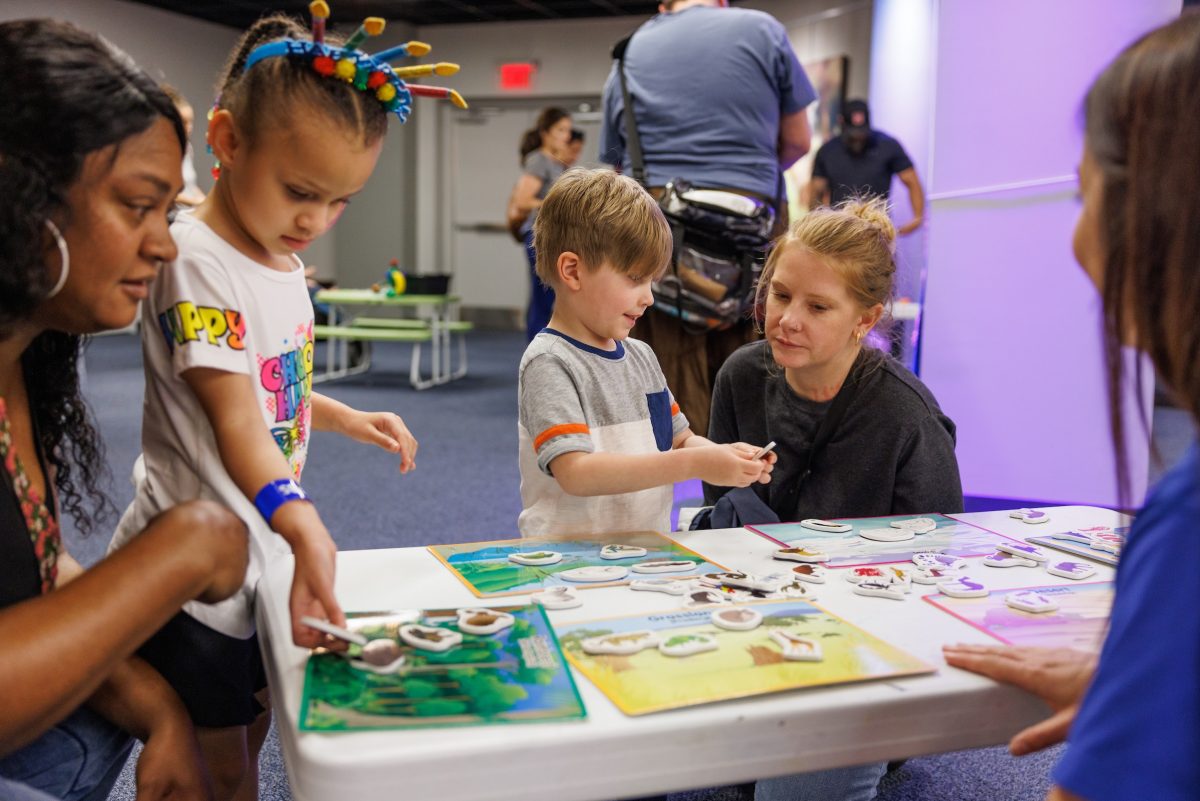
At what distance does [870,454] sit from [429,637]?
1066mm

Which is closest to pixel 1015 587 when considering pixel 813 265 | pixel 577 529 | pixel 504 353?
pixel 577 529

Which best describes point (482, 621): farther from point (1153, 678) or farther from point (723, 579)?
point (1153, 678)

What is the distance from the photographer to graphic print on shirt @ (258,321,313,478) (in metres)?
1.18

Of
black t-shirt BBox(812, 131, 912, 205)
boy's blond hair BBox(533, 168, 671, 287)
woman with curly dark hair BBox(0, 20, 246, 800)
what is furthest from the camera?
black t-shirt BBox(812, 131, 912, 205)

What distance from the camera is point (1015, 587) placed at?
1.11 metres

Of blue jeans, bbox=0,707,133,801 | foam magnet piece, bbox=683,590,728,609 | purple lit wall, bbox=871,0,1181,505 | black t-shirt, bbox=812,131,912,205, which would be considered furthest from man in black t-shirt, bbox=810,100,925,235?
blue jeans, bbox=0,707,133,801

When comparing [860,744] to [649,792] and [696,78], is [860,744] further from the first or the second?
[696,78]

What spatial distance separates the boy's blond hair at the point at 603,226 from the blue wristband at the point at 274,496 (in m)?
0.69

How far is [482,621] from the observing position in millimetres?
911

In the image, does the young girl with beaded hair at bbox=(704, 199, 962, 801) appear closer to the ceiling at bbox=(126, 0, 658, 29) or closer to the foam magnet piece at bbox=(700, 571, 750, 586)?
the foam magnet piece at bbox=(700, 571, 750, 586)

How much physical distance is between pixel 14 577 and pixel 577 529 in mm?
777

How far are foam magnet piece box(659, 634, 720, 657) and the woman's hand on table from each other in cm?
21

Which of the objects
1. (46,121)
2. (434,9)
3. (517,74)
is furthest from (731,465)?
(517,74)

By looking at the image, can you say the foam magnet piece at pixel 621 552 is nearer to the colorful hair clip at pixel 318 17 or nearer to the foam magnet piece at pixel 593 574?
the foam magnet piece at pixel 593 574
